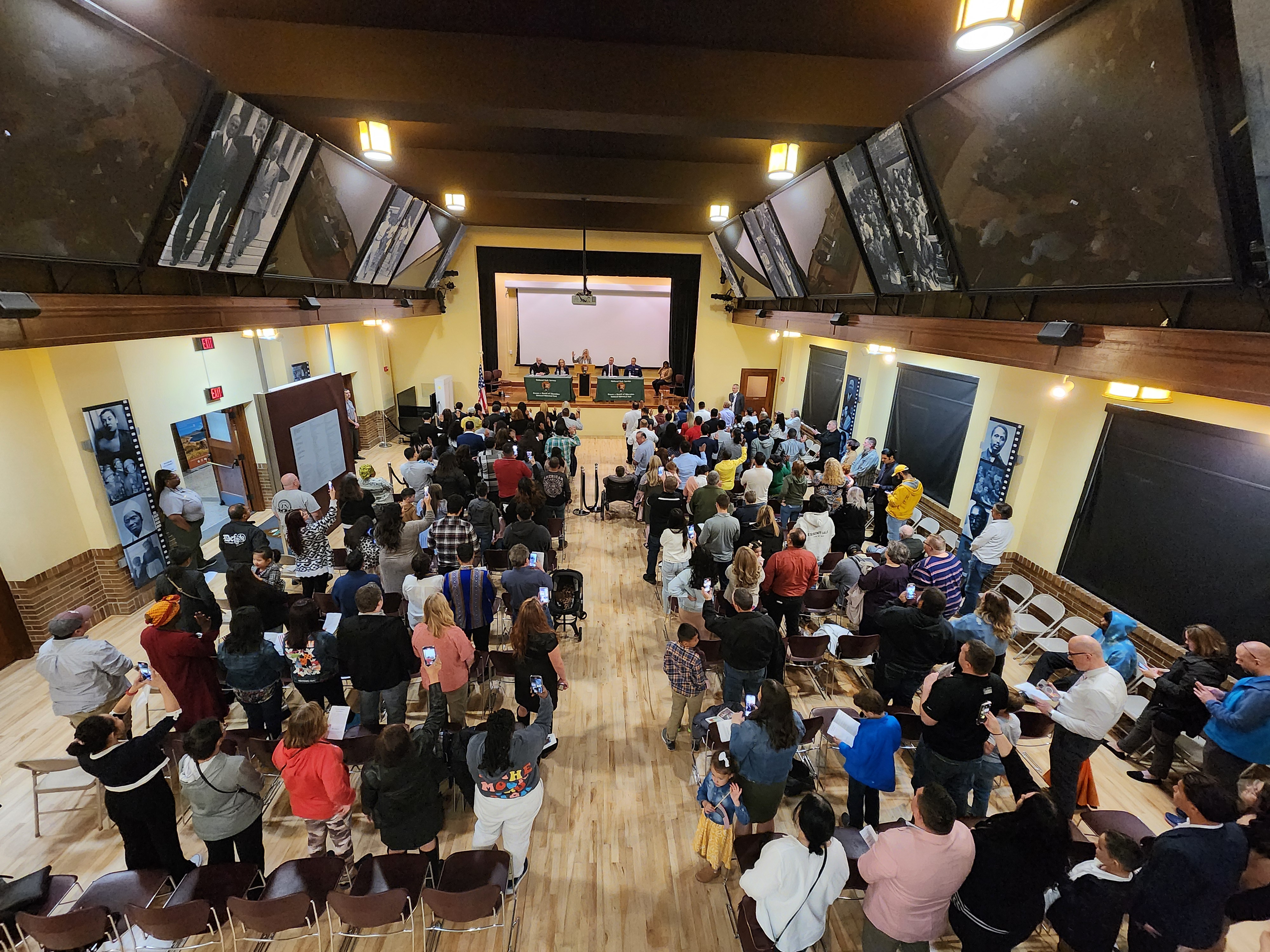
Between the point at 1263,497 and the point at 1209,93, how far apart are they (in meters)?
3.58

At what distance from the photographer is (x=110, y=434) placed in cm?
586

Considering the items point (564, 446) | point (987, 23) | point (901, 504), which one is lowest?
point (901, 504)

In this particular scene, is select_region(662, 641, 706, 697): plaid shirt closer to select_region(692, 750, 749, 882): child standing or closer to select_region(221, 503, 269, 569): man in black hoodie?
select_region(692, 750, 749, 882): child standing

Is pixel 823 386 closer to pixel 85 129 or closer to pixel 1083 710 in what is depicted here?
pixel 1083 710

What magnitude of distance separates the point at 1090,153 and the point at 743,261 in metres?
9.22

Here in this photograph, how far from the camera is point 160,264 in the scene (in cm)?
442

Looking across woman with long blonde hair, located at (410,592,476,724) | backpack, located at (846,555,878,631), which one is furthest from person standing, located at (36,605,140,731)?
backpack, located at (846,555,878,631)

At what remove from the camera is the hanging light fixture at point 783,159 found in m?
5.03

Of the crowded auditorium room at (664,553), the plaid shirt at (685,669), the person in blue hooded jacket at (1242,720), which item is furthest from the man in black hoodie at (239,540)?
the person in blue hooded jacket at (1242,720)

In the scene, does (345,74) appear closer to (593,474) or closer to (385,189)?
(385,189)

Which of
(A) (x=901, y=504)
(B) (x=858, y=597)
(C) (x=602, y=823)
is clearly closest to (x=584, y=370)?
(A) (x=901, y=504)

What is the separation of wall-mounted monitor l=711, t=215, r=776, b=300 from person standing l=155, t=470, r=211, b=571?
963cm

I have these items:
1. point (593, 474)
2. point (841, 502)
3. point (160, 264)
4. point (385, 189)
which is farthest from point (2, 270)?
point (593, 474)

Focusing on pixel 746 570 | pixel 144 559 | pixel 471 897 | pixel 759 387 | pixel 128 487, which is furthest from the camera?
pixel 759 387
